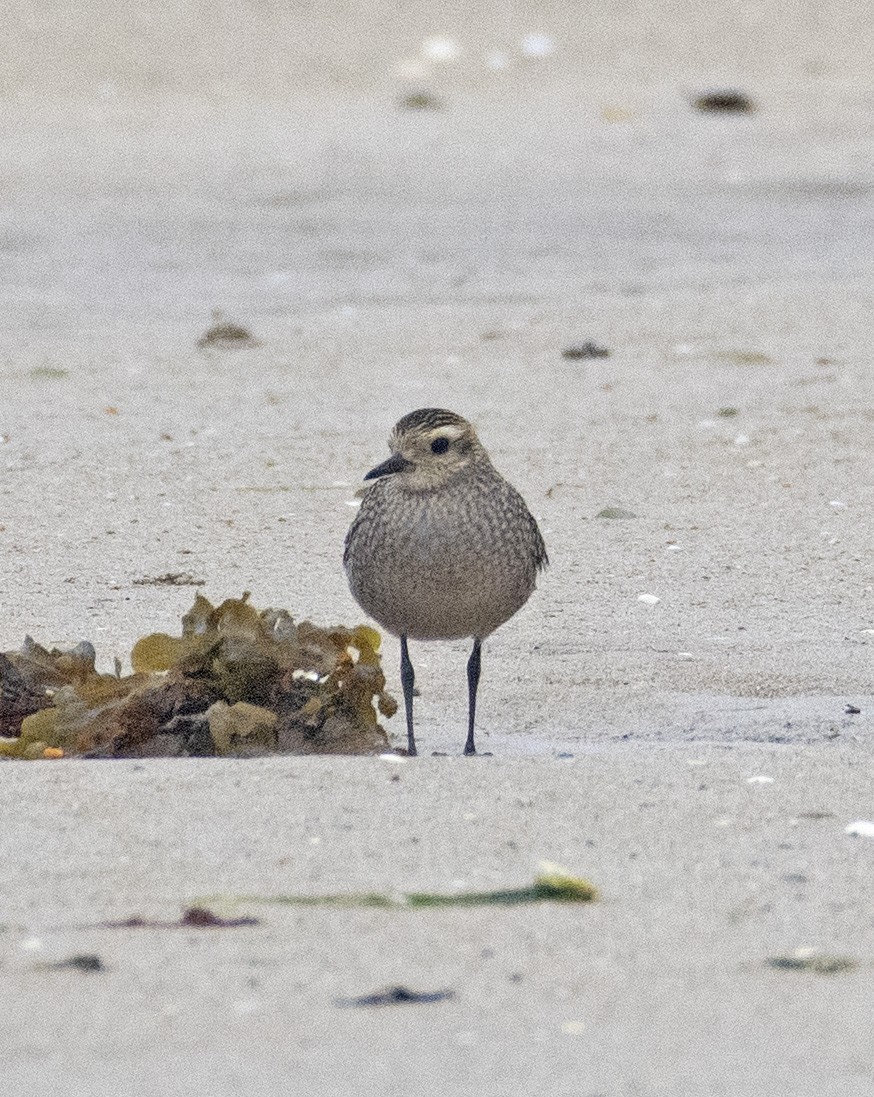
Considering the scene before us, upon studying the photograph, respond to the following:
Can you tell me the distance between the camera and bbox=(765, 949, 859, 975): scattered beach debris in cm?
466

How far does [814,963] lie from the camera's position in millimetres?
4684

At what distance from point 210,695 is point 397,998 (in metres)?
2.50

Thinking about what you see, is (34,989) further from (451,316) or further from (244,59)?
(244,59)

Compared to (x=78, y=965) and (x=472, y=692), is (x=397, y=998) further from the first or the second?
(x=472, y=692)

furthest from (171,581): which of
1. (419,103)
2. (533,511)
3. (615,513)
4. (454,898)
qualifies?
(419,103)

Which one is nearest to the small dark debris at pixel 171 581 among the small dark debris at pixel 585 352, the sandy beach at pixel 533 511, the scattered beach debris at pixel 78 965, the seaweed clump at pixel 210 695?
the sandy beach at pixel 533 511

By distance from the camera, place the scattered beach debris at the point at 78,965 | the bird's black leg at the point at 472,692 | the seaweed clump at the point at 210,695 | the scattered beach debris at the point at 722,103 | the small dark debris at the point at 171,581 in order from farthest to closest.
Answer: the scattered beach debris at the point at 722,103 → the small dark debris at the point at 171,581 → the bird's black leg at the point at 472,692 → the seaweed clump at the point at 210,695 → the scattered beach debris at the point at 78,965

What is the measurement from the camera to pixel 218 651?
681 cm

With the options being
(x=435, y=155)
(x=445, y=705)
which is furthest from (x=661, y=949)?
(x=435, y=155)

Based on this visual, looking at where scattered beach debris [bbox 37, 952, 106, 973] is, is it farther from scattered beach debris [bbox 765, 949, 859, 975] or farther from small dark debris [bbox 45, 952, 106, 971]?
scattered beach debris [bbox 765, 949, 859, 975]

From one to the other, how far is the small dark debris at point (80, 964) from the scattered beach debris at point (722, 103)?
2046cm

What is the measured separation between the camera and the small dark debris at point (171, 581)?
886cm

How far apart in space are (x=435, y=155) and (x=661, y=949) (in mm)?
17642

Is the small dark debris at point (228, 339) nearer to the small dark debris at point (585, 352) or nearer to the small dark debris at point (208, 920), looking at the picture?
the small dark debris at point (585, 352)
